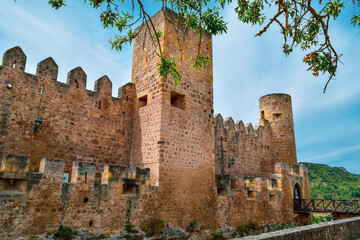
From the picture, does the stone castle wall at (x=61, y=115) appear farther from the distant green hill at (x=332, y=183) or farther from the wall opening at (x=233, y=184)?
the distant green hill at (x=332, y=183)

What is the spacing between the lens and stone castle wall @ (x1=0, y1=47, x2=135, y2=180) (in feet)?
27.0

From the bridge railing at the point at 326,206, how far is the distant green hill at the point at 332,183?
455 inches

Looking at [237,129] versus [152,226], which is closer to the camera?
[152,226]

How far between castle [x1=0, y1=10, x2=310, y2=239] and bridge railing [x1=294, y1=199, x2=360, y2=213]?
274cm

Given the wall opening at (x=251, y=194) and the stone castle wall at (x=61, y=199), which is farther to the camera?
the wall opening at (x=251, y=194)

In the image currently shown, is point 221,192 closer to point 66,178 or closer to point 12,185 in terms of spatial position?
point 66,178

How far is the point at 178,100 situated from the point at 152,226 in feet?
14.6

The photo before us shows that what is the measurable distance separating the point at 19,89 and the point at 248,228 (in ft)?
31.4

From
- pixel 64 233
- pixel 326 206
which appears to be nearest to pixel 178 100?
pixel 64 233

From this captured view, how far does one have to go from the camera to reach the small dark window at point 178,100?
10086 mm

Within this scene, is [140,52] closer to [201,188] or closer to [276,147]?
[201,188]

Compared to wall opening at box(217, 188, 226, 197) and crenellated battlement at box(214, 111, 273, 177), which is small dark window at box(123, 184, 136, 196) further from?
crenellated battlement at box(214, 111, 273, 177)

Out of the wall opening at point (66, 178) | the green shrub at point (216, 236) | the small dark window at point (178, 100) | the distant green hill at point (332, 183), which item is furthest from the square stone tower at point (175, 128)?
the distant green hill at point (332, 183)

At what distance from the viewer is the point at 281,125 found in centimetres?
1719
